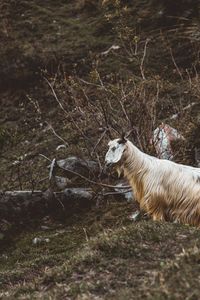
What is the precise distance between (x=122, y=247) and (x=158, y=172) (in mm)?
2381

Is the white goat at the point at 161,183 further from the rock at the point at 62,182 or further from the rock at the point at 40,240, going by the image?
the rock at the point at 62,182

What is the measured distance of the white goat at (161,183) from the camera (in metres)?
10.0

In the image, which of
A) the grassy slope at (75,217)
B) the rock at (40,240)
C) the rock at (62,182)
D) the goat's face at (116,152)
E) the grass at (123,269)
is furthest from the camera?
the rock at (62,182)

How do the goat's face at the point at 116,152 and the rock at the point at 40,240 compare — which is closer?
the goat's face at the point at 116,152

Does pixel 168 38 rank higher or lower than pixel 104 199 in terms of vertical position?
higher

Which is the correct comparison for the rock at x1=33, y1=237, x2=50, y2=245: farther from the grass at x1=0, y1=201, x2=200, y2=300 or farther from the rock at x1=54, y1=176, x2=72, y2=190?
the rock at x1=54, y1=176, x2=72, y2=190

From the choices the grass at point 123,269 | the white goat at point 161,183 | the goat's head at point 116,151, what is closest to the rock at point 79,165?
the goat's head at point 116,151

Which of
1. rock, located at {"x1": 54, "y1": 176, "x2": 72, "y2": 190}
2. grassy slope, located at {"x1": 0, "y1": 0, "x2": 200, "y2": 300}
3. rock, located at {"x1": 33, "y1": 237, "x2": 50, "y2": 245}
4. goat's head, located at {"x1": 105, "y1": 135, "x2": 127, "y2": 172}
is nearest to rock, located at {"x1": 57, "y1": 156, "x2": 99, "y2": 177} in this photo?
rock, located at {"x1": 54, "y1": 176, "x2": 72, "y2": 190}

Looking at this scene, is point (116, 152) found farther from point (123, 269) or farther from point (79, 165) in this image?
point (79, 165)

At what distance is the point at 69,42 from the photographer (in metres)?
24.3

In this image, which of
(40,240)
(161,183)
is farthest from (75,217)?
(161,183)

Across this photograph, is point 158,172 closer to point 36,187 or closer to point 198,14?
point 36,187

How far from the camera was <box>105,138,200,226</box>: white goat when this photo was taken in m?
10.0

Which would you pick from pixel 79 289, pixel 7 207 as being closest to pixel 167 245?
pixel 79 289
